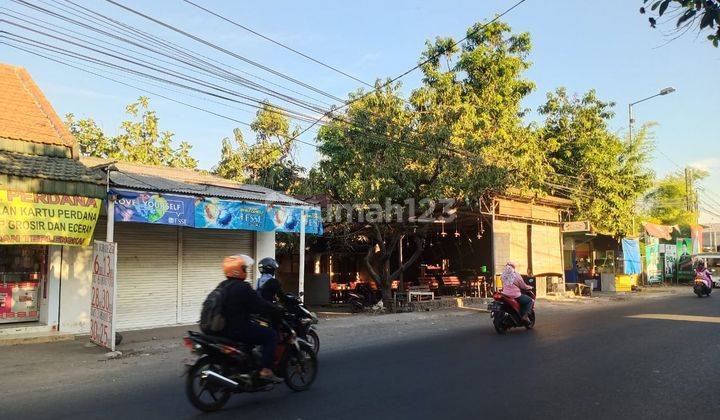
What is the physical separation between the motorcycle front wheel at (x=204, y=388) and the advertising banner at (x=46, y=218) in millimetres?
5865

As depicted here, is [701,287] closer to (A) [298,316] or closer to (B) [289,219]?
(B) [289,219]

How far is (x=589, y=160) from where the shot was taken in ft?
83.6

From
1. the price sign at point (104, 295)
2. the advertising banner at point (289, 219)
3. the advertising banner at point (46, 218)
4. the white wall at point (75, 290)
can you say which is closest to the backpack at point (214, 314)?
the price sign at point (104, 295)

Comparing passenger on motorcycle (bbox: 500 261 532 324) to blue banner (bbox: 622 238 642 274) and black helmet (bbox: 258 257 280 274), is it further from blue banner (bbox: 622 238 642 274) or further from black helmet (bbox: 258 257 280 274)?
blue banner (bbox: 622 238 642 274)

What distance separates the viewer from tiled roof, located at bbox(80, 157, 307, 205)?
11172 mm

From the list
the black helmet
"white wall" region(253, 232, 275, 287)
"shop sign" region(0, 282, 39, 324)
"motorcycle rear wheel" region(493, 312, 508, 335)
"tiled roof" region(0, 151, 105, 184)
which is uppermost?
"tiled roof" region(0, 151, 105, 184)

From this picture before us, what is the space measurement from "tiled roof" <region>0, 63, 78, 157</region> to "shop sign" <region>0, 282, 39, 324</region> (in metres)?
3.19

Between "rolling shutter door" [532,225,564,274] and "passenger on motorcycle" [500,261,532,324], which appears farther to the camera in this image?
"rolling shutter door" [532,225,564,274]

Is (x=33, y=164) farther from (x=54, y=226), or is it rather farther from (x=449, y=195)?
(x=449, y=195)

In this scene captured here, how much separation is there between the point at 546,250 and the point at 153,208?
61.0 feet

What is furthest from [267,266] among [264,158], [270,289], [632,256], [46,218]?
[632,256]

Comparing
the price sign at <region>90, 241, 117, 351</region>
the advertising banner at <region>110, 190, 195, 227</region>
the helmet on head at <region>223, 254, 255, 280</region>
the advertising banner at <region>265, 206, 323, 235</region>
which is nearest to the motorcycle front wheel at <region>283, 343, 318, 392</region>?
the helmet on head at <region>223, 254, 255, 280</region>

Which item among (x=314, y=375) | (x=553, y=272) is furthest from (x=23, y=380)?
(x=553, y=272)

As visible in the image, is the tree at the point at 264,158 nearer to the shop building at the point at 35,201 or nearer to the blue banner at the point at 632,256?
the shop building at the point at 35,201
